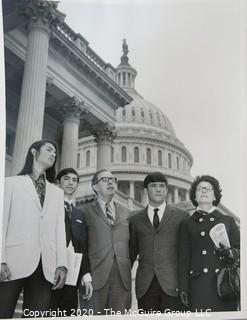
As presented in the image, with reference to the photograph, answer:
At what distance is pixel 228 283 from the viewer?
4.05 meters

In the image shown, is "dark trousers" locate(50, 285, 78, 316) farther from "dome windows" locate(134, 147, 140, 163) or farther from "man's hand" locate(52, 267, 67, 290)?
"dome windows" locate(134, 147, 140, 163)

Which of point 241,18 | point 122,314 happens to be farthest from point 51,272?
point 241,18

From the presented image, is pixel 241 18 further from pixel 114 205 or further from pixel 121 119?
pixel 114 205

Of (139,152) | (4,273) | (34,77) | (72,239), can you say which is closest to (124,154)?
(139,152)

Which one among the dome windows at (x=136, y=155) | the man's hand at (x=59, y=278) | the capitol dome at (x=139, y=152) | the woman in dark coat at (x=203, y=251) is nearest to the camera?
the man's hand at (x=59, y=278)

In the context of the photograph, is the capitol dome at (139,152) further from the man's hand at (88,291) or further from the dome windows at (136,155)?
the man's hand at (88,291)

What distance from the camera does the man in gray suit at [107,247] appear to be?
381 cm

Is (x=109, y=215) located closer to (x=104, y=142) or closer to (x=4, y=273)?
(x=104, y=142)

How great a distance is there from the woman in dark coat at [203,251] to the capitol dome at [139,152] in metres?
0.20

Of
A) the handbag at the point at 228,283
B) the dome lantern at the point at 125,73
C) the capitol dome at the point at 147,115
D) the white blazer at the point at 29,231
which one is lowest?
the handbag at the point at 228,283

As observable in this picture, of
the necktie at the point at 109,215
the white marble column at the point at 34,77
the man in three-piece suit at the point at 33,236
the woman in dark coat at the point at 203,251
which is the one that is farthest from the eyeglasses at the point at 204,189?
the white marble column at the point at 34,77

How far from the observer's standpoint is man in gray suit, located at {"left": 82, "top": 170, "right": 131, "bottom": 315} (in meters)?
3.81

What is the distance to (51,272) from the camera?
3.66 meters

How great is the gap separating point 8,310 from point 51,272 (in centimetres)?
44
